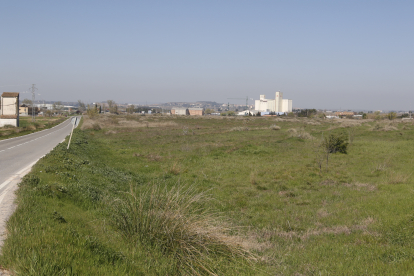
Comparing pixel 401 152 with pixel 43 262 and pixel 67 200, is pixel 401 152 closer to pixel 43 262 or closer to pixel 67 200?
pixel 67 200

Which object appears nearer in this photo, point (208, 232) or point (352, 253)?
point (208, 232)

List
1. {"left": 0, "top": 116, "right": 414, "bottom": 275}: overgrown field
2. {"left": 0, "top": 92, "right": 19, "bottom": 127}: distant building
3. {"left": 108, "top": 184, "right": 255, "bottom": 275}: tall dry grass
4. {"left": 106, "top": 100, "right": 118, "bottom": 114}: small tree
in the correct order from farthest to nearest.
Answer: {"left": 106, "top": 100, "right": 118, "bottom": 114}: small tree, {"left": 0, "top": 92, "right": 19, "bottom": 127}: distant building, {"left": 108, "top": 184, "right": 255, "bottom": 275}: tall dry grass, {"left": 0, "top": 116, "right": 414, "bottom": 275}: overgrown field

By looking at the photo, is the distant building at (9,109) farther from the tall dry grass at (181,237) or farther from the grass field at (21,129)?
the tall dry grass at (181,237)

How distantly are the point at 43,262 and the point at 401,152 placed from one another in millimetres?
22910

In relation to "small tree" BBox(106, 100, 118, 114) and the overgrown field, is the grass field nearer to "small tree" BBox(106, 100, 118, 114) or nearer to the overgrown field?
the overgrown field

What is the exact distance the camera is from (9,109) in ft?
139

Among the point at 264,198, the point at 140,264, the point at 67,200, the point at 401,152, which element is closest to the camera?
the point at 140,264

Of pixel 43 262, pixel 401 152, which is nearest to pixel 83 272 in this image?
pixel 43 262

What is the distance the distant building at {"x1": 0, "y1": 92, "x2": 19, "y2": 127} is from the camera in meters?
41.4

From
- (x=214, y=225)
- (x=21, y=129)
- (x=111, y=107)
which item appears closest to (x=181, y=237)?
(x=214, y=225)

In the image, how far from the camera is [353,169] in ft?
54.6

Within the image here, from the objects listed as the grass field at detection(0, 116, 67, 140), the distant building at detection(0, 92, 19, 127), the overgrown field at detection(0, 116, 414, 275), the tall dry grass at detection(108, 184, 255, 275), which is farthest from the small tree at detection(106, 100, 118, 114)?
the tall dry grass at detection(108, 184, 255, 275)

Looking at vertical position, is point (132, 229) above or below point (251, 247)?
above

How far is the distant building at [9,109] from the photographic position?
41.4 metres
